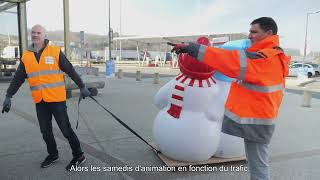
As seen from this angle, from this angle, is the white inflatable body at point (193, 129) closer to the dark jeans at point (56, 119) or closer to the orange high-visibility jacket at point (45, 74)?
the dark jeans at point (56, 119)

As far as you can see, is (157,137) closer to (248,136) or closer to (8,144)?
(248,136)

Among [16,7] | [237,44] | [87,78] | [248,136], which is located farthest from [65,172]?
[16,7]

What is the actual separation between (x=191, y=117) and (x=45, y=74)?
1.98 m

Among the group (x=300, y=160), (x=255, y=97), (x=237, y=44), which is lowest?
(x=300, y=160)

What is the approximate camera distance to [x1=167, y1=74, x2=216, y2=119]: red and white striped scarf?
4.35 meters

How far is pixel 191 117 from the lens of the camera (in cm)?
433

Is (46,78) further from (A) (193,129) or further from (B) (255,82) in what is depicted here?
(B) (255,82)

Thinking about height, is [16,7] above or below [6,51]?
above

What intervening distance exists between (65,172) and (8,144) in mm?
1835

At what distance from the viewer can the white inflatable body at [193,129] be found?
4.28 metres

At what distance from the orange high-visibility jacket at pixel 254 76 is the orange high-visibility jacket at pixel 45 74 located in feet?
7.52

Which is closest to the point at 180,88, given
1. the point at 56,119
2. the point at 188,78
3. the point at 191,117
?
the point at 188,78

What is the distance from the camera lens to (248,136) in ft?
9.52

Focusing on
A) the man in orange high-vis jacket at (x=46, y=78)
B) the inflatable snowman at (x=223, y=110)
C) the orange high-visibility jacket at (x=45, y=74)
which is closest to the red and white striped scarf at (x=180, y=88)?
the inflatable snowman at (x=223, y=110)
